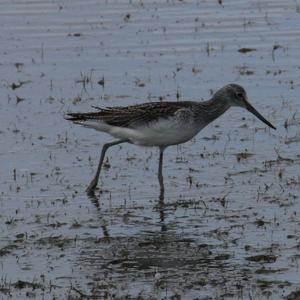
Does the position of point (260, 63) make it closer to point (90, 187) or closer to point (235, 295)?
point (90, 187)

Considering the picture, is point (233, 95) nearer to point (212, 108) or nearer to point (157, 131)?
point (212, 108)

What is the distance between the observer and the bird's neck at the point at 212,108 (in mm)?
13885

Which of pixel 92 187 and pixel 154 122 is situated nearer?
pixel 92 187

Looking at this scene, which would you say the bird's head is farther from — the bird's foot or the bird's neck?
the bird's foot

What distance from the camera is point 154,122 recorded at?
13.6m

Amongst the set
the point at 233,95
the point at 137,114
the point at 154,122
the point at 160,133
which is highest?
the point at 233,95

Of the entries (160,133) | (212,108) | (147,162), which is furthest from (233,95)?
(147,162)

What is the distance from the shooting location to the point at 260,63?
68.0 feet

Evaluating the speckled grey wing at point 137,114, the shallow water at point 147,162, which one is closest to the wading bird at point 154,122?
the speckled grey wing at point 137,114

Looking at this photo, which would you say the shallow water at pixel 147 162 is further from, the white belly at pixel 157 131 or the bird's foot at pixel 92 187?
the white belly at pixel 157 131

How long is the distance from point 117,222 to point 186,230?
2.66 feet

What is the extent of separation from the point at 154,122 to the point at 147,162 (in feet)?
4.15

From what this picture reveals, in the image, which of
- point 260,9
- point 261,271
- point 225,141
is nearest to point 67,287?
point 261,271

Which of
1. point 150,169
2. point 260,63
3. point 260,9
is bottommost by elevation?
point 150,169
